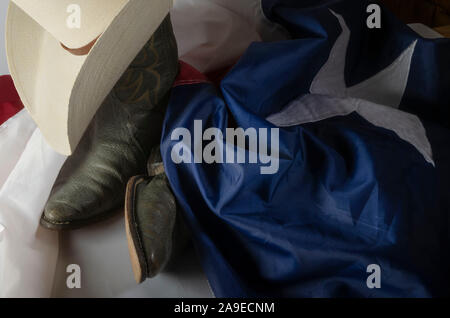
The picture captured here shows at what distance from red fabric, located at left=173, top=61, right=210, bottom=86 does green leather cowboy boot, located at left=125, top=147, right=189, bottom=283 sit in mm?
135

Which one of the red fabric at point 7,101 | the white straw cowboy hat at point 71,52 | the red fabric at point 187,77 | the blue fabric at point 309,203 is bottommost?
the blue fabric at point 309,203

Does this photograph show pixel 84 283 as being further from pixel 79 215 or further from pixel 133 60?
pixel 133 60

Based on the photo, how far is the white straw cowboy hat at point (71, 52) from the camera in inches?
23.5

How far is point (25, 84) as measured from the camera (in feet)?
2.38

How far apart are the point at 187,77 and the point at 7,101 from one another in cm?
40

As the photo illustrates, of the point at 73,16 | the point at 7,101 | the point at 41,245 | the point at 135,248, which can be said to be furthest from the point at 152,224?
the point at 7,101

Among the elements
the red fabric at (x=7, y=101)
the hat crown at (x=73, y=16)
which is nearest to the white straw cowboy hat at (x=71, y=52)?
the hat crown at (x=73, y=16)

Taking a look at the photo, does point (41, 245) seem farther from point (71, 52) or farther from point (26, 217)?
point (71, 52)

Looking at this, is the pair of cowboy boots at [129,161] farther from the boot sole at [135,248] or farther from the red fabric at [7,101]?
the red fabric at [7,101]

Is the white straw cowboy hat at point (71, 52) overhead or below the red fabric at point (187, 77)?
overhead

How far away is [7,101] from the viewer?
37.7 inches

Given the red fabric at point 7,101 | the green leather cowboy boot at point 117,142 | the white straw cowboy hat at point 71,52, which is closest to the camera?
the white straw cowboy hat at point 71,52

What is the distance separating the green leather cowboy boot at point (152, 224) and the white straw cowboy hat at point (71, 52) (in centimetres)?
11
